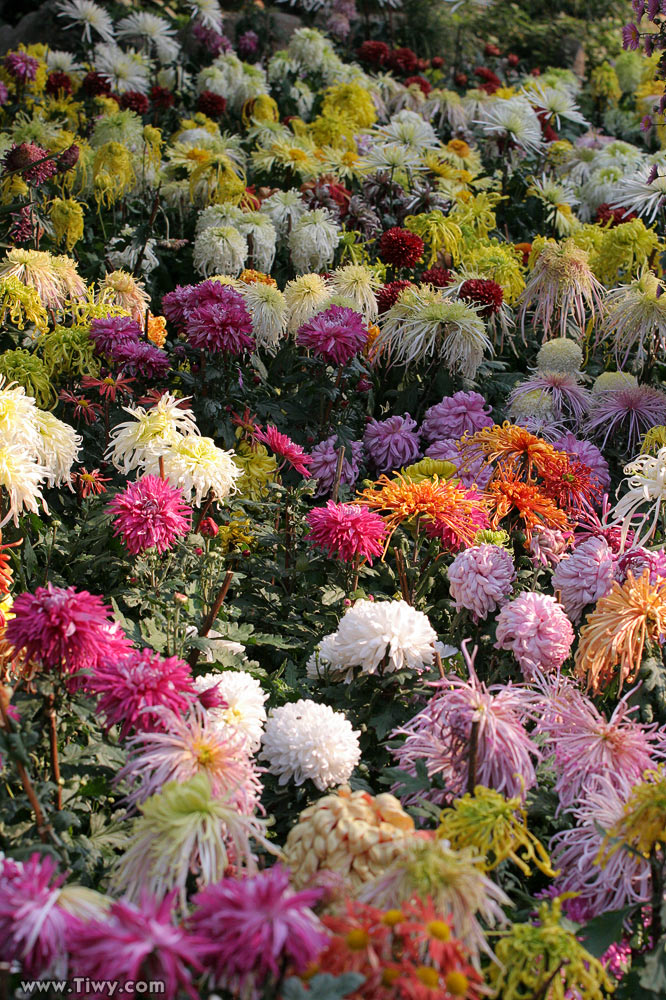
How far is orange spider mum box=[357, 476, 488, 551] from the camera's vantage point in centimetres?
230

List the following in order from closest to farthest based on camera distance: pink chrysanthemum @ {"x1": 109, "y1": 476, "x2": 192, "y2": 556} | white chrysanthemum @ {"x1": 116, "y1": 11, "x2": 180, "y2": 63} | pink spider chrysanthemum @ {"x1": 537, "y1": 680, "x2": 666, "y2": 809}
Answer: pink spider chrysanthemum @ {"x1": 537, "y1": 680, "x2": 666, "y2": 809}
pink chrysanthemum @ {"x1": 109, "y1": 476, "x2": 192, "y2": 556}
white chrysanthemum @ {"x1": 116, "y1": 11, "x2": 180, "y2": 63}

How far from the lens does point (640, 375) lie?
3721 millimetres

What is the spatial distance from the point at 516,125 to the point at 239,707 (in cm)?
440

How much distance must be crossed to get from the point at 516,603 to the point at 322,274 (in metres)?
2.59

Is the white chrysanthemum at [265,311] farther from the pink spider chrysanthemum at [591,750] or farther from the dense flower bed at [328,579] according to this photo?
the pink spider chrysanthemum at [591,750]

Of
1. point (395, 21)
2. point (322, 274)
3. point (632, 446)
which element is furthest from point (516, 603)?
point (395, 21)

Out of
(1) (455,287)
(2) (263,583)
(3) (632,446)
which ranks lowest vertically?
(2) (263,583)

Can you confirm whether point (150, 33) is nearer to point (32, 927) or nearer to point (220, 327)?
point (220, 327)

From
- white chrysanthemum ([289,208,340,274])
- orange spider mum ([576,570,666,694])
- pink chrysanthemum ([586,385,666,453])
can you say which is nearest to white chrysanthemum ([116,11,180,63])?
white chrysanthemum ([289,208,340,274])

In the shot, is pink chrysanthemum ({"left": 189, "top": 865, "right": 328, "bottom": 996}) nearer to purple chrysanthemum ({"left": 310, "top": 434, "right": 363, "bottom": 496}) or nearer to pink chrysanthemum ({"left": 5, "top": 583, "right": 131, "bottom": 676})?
pink chrysanthemum ({"left": 5, "top": 583, "right": 131, "bottom": 676})

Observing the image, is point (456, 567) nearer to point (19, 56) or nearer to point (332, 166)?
point (332, 166)

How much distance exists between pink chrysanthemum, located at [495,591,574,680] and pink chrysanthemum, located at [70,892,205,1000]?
1.04 meters

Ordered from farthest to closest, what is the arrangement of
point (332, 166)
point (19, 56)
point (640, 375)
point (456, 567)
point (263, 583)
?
1. point (19, 56)
2. point (332, 166)
3. point (640, 375)
4. point (263, 583)
5. point (456, 567)

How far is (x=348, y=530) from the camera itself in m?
2.22
